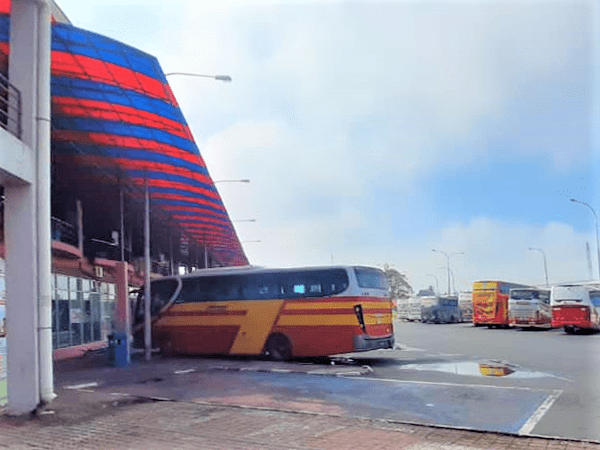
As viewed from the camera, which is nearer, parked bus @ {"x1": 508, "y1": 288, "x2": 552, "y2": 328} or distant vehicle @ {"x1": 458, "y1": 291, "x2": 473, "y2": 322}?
parked bus @ {"x1": 508, "y1": 288, "x2": 552, "y2": 328}

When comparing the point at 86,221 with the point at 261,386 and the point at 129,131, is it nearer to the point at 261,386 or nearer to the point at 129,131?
the point at 129,131

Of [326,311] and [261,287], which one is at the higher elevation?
[261,287]

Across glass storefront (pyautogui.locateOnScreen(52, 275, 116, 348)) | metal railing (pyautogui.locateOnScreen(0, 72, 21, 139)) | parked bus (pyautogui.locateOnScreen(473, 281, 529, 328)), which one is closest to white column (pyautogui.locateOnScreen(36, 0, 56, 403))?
metal railing (pyautogui.locateOnScreen(0, 72, 21, 139))

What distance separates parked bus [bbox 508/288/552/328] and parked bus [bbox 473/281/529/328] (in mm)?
1881

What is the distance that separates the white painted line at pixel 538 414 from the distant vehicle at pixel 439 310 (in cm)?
3622

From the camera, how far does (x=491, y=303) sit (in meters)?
36.8

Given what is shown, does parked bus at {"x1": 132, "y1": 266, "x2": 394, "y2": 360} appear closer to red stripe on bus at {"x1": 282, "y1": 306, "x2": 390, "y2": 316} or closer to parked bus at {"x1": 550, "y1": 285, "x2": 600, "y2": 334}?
red stripe on bus at {"x1": 282, "y1": 306, "x2": 390, "y2": 316}

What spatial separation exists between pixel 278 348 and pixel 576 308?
16773 mm

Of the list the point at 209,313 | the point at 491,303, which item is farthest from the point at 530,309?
the point at 209,313

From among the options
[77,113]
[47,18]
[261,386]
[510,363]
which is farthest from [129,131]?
[510,363]

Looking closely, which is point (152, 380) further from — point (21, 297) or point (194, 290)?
point (194, 290)

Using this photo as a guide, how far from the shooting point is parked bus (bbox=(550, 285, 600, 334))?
28.3 m

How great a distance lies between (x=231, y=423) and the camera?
28.0 ft

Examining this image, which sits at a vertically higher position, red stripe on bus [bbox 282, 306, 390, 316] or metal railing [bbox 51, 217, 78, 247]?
metal railing [bbox 51, 217, 78, 247]
